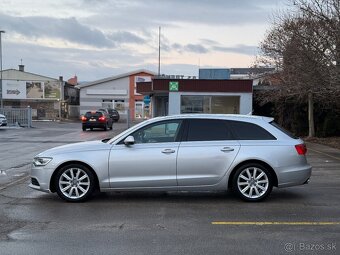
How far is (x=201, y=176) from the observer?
7.95 meters

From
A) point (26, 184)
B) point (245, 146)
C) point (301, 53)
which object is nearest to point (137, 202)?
point (245, 146)

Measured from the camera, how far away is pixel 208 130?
27.0 ft

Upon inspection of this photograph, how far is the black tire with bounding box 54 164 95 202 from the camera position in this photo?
8.02 metres

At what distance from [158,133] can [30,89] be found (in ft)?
192

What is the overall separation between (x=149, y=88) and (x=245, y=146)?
79.7ft

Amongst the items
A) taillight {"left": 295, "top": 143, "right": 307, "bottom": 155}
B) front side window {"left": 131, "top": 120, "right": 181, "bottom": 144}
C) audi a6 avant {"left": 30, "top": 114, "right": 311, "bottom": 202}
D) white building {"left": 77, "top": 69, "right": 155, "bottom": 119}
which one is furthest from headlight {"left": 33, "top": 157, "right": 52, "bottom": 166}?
white building {"left": 77, "top": 69, "right": 155, "bottom": 119}

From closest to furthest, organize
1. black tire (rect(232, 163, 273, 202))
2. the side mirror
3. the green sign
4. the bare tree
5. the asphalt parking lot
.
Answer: the asphalt parking lot → the side mirror → black tire (rect(232, 163, 273, 202)) → the bare tree → the green sign

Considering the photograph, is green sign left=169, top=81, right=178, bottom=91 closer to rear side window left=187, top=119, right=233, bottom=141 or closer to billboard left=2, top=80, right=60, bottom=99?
rear side window left=187, top=119, right=233, bottom=141

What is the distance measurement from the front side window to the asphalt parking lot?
107 centimetres

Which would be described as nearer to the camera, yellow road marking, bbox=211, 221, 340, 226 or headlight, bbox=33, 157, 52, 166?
yellow road marking, bbox=211, 221, 340, 226

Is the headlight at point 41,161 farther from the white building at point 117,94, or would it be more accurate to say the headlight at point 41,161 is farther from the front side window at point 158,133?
the white building at point 117,94

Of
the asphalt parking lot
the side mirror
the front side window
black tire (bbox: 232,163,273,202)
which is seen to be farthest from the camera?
the front side window

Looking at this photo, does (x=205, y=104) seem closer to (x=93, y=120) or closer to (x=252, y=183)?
(x=93, y=120)

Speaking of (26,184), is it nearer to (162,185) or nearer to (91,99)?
(162,185)
